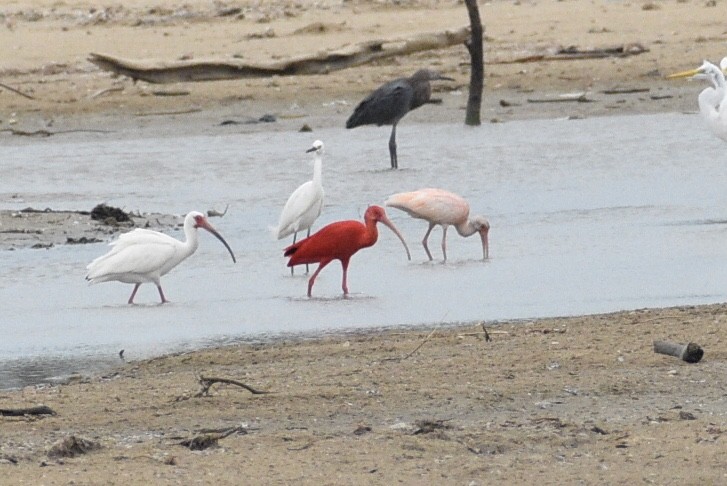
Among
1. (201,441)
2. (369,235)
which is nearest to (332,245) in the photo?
(369,235)

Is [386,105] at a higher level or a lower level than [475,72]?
lower

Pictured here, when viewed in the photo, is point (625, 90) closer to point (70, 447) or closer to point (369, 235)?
point (369, 235)

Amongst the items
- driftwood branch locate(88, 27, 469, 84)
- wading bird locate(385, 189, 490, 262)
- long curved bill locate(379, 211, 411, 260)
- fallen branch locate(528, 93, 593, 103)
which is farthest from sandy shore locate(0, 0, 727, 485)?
driftwood branch locate(88, 27, 469, 84)

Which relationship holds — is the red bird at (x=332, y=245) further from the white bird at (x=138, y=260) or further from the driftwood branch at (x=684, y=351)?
the driftwood branch at (x=684, y=351)

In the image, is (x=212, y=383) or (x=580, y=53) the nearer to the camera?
(x=212, y=383)

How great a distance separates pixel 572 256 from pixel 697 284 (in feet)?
4.59

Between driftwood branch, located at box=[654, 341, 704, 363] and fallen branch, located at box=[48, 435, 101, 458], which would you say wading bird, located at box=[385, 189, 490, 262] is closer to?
driftwood branch, located at box=[654, 341, 704, 363]

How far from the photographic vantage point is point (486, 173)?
15508 mm

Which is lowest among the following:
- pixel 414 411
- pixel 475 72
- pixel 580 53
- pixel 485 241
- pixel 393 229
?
pixel 485 241

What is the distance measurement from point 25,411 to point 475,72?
1282 cm

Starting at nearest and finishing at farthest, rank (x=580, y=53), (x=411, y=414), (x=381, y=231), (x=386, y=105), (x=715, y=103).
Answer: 1. (x=411, y=414)
2. (x=381, y=231)
3. (x=715, y=103)
4. (x=386, y=105)
5. (x=580, y=53)

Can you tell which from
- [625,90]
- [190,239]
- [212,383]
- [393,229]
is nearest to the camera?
[212,383]

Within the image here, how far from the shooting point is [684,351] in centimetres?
672

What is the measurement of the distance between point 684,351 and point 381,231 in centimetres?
591
